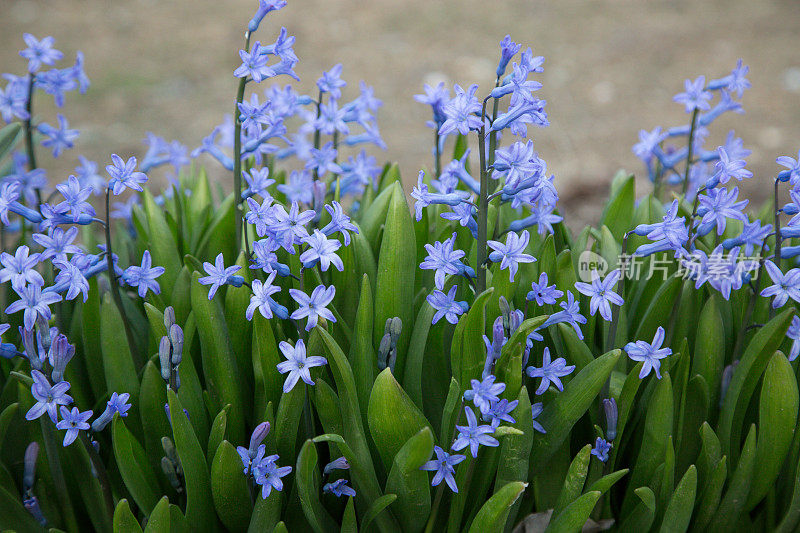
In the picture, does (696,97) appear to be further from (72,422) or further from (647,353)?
(72,422)

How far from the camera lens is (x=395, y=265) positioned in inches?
83.3

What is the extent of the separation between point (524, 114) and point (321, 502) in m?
1.21

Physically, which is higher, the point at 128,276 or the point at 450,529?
the point at 128,276

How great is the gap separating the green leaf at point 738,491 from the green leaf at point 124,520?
5.16 feet

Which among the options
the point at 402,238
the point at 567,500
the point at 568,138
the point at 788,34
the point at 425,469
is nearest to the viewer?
the point at 425,469

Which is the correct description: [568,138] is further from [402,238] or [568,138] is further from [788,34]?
[402,238]

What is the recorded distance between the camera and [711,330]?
2148mm

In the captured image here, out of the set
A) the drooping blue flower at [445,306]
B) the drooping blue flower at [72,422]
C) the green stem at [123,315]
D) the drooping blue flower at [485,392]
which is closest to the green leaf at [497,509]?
the drooping blue flower at [485,392]

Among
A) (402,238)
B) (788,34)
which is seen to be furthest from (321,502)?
(788,34)

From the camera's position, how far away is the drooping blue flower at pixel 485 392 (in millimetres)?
1735

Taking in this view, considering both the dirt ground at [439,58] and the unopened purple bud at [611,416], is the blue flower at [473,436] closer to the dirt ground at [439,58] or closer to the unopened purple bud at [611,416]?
the unopened purple bud at [611,416]

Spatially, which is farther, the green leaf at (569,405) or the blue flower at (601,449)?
the blue flower at (601,449)

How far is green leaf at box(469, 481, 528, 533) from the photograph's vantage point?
5.86 ft

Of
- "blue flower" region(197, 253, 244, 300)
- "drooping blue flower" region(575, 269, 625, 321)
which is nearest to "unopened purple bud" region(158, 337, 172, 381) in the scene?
"blue flower" region(197, 253, 244, 300)
